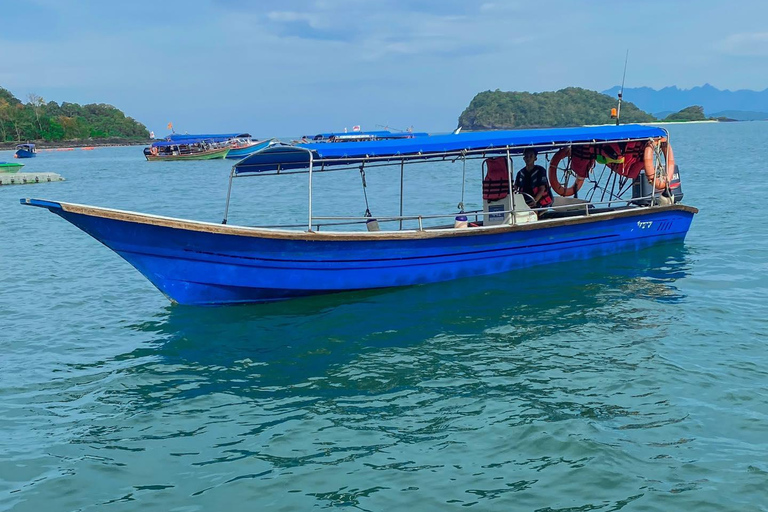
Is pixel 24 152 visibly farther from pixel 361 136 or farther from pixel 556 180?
pixel 556 180

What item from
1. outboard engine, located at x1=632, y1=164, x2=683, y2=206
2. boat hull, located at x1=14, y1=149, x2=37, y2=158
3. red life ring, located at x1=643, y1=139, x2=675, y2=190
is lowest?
outboard engine, located at x1=632, y1=164, x2=683, y2=206

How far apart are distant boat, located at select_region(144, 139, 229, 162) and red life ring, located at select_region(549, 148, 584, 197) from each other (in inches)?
2100

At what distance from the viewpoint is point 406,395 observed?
7152mm

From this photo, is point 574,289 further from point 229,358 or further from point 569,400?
point 229,358

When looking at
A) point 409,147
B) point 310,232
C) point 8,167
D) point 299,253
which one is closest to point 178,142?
point 8,167

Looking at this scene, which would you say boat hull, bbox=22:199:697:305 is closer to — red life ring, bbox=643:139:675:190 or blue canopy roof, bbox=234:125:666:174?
blue canopy roof, bbox=234:125:666:174

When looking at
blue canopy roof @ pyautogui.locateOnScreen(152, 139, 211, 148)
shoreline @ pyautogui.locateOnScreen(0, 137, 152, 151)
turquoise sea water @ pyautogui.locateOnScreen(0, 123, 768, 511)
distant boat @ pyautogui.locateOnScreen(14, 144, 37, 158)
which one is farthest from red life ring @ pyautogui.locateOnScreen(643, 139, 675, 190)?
shoreline @ pyautogui.locateOnScreen(0, 137, 152, 151)

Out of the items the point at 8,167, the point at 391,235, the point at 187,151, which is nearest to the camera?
the point at 391,235

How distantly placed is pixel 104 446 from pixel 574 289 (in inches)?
313

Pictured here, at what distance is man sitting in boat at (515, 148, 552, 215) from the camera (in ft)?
40.3

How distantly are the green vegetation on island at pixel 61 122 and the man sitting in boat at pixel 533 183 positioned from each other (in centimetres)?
11309

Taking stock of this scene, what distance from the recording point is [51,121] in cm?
11156

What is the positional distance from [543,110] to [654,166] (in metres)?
149

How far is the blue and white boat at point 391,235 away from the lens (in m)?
9.08
